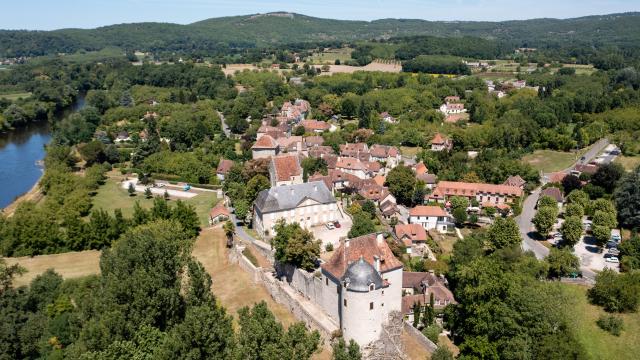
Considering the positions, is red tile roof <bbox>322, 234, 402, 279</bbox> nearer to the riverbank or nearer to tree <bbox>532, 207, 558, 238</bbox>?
tree <bbox>532, 207, 558, 238</bbox>

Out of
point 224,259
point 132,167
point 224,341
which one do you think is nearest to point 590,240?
point 224,259

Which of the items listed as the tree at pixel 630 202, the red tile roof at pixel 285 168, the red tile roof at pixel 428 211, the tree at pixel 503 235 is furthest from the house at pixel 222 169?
the tree at pixel 630 202

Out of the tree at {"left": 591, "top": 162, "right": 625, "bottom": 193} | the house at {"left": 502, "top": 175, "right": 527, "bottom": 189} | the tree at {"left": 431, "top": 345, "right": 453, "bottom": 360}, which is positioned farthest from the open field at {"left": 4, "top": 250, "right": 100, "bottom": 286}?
the tree at {"left": 591, "top": 162, "right": 625, "bottom": 193}

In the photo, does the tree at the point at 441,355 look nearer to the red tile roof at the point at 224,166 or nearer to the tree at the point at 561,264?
the tree at the point at 561,264

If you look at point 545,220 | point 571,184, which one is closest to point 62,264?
point 545,220

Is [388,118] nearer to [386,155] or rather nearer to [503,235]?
[386,155]

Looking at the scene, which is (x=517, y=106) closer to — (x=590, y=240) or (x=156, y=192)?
(x=590, y=240)
